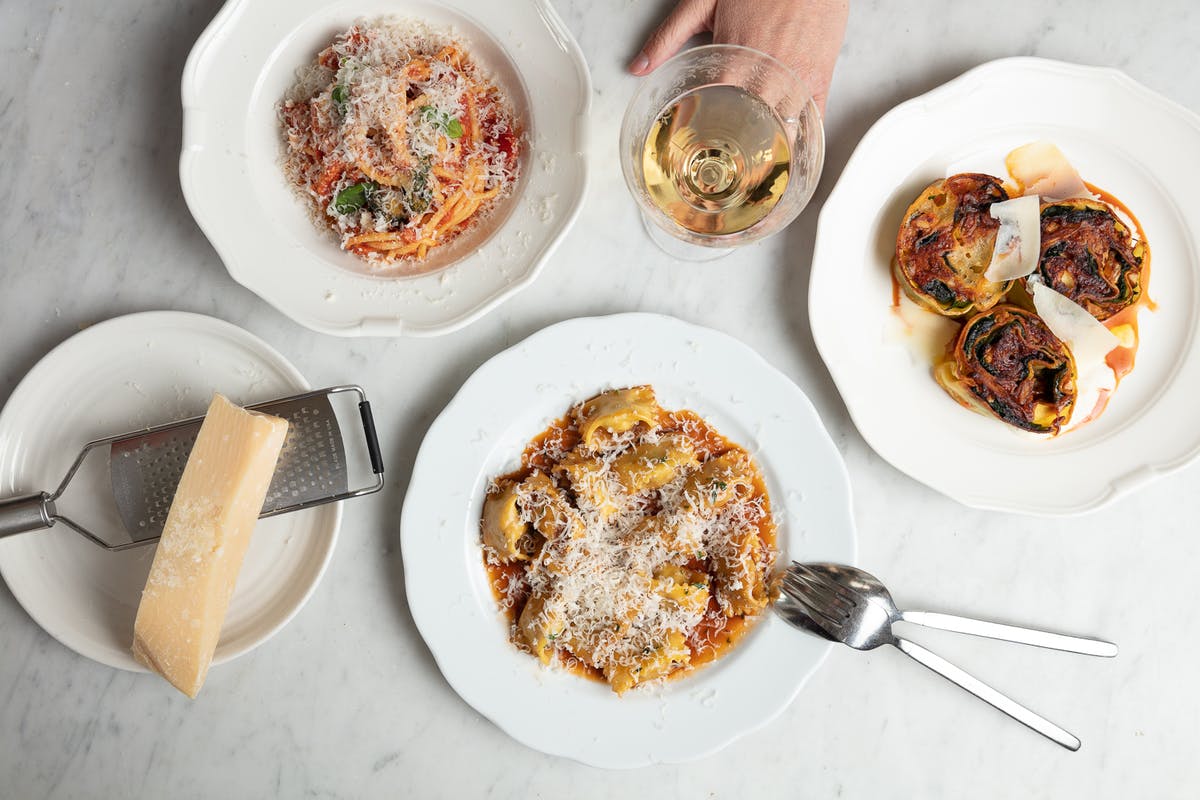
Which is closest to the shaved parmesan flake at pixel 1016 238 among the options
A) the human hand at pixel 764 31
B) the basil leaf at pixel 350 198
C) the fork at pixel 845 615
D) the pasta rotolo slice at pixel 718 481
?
the human hand at pixel 764 31

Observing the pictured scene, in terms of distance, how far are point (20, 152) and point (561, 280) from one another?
1619 millimetres

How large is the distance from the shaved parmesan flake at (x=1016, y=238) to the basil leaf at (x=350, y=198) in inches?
67.7

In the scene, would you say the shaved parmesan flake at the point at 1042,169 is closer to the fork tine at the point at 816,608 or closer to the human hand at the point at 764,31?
the human hand at the point at 764,31

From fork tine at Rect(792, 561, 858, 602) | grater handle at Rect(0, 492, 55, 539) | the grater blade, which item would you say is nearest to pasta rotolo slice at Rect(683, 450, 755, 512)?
fork tine at Rect(792, 561, 858, 602)

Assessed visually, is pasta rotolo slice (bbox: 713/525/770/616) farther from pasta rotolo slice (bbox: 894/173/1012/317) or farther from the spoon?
pasta rotolo slice (bbox: 894/173/1012/317)

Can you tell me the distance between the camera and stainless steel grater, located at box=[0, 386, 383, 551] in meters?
2.13

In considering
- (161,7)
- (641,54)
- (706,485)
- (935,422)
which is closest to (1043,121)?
(935,422)

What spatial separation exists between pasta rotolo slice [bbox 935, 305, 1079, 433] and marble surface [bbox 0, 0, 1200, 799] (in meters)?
0.37

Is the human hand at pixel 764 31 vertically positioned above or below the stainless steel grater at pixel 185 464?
above

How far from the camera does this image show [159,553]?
203 cm

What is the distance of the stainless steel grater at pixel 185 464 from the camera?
2.13 metres

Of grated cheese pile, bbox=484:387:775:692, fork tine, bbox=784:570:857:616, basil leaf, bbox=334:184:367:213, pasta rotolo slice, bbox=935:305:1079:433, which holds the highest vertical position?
basil leaf, bbox=334:184:367:213

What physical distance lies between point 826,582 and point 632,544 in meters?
0.56

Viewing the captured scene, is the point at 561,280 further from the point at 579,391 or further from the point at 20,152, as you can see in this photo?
the point at 20,152
